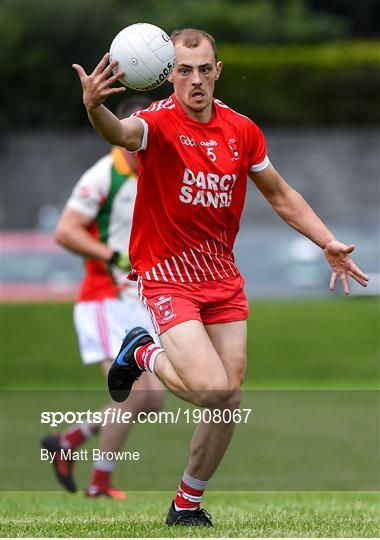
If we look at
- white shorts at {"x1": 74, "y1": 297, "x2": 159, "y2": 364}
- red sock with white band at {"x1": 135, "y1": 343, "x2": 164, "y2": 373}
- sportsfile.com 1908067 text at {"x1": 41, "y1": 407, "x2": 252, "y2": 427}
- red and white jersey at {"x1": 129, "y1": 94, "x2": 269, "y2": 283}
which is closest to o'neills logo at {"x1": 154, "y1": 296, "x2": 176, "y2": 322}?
red and white jersey at {"x1": 129, "y1": 94, "x2": 269, "y2": 283}

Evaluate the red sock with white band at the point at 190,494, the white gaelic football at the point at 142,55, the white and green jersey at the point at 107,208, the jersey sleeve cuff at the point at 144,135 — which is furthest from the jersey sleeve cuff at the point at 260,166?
the white and green jersey at the point at 107,208

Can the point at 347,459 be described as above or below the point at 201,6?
below

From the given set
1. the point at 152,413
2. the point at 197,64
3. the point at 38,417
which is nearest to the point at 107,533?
the point at 197,64

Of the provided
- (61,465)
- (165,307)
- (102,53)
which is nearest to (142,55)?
(165,307)

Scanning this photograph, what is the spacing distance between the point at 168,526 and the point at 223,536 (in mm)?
613

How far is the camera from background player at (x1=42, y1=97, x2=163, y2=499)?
9.20 meters

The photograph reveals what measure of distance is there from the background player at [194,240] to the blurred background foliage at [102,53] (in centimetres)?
2511

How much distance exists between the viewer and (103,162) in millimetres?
9391

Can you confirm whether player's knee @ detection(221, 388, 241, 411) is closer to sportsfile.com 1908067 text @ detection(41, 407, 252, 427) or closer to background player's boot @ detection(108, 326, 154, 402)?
A: sportsfile.com 1908067 text @ detection(41, 407, 252, 427)

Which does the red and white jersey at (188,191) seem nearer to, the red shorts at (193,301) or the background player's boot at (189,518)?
the red shorts at (193,301)

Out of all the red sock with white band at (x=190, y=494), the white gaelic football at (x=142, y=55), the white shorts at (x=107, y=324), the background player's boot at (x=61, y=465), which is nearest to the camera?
the white gaelic football at (x=142, y=55)

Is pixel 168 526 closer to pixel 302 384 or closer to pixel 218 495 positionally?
pixel 218 495

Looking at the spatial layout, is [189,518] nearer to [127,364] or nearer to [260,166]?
[127,364]

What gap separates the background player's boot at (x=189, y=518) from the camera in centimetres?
662
